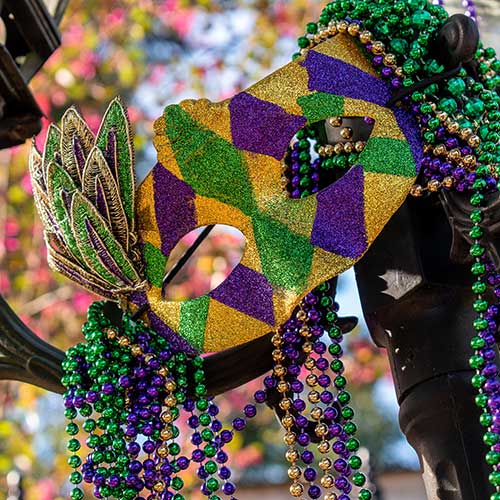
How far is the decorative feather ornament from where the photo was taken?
1.23 meters

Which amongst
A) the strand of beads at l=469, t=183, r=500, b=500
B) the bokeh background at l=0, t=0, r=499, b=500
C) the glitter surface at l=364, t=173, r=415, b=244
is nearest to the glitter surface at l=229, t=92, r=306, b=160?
the glitter surface at l=364, t=173, r=415, b=244

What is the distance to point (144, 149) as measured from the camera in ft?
12.9

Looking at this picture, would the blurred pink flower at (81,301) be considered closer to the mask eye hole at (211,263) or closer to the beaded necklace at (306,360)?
the mask eye hole at (211,263)

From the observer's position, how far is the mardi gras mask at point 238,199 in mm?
1219

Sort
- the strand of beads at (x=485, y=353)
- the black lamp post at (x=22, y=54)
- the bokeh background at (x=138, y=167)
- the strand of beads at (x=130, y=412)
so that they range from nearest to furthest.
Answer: the strand of beads at (x=485, y=353)
the strand of beads at (x=130, y=412)
the black lamp post at (x=22, y=54)
the bokeh background at (x=138, y=167)

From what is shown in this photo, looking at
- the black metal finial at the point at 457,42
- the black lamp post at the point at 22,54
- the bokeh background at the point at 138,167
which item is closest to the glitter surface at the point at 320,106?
the black metal finial at the point at 457,42

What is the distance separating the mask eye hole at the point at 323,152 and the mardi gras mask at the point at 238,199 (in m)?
0.05

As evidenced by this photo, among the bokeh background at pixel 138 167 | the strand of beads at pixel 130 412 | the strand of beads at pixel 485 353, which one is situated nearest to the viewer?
the strand of beads at pixel 485 353

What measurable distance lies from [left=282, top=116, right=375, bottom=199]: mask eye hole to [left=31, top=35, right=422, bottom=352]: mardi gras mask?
0.18 feet

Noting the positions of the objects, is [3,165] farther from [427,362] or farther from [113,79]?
[427,362]

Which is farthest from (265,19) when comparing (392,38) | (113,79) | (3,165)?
(392,38)

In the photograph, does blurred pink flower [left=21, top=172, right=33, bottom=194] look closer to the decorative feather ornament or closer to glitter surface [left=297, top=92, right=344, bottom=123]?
the decorative feather ornament

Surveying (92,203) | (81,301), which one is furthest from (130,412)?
(81,301)

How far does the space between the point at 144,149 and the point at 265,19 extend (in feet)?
2.33
